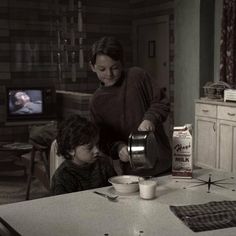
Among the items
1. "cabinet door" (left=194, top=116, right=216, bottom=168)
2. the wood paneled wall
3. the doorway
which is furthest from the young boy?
the wood paneled wall

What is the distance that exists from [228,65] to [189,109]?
79 cm

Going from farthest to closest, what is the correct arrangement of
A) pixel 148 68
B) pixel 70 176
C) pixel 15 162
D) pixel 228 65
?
pixel 148 68 → pixel 15 162 → pixel 228 65 → pixel 70 176

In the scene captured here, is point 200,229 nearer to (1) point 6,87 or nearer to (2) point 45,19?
(1) point 6,87

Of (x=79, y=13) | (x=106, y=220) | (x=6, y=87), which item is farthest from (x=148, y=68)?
(x=106, y=220)

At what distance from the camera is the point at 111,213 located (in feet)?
5.06

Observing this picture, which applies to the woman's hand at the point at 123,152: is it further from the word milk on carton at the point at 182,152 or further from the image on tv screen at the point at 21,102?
the image on tv screen at the point at 21,102

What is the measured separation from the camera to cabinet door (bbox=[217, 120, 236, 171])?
4.59 m

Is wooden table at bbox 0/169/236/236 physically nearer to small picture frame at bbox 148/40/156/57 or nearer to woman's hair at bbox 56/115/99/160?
woman's hair at bbox 56/115/99/160

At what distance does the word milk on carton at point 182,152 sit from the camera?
6.41ft

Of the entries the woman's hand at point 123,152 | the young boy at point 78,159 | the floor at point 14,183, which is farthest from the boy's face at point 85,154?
the floor at point 14,183

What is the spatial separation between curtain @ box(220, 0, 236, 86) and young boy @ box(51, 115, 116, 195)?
338 centimetres

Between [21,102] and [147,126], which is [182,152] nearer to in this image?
[147,126]

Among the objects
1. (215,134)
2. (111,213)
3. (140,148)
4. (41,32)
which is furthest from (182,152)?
(41,32)

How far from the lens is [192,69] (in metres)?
5.51
